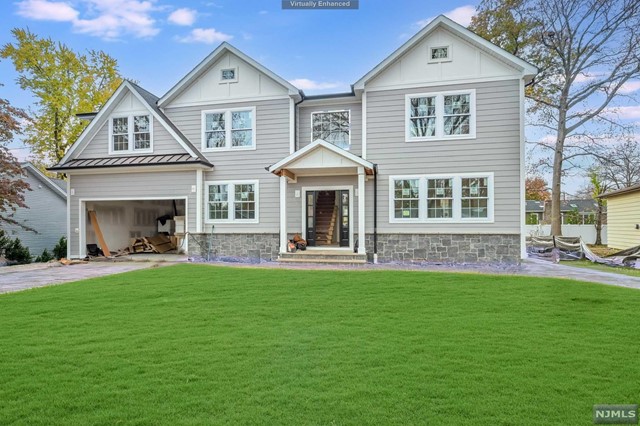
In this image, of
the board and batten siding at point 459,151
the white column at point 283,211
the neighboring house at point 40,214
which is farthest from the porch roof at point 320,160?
the neighboring house at point 40,214

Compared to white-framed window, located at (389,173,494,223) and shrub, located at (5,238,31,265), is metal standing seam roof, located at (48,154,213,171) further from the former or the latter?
white-framed window, located at (389,173,494,223)

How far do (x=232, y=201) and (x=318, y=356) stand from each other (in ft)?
35.3

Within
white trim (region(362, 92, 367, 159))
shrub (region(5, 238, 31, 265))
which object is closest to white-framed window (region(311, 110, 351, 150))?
white trim (region(362, 92, 367, 159))

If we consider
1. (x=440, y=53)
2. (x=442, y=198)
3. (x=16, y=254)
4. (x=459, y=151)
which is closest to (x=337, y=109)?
(x=440, y=53)

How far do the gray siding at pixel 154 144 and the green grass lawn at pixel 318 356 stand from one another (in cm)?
787

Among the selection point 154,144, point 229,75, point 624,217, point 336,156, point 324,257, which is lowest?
point 324,257

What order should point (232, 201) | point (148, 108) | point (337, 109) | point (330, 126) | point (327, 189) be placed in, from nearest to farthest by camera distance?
point (327, 189) < point (337, 109) < point (330, 126) < point (232, 201) < point (148, 108)

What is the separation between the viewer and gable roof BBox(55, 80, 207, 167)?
13984mm

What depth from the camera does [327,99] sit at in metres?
13.7

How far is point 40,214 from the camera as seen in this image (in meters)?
19.6

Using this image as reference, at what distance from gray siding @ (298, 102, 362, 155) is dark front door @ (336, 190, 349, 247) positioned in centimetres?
156

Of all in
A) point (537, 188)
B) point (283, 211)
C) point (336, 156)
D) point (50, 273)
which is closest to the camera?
point (50, 273)

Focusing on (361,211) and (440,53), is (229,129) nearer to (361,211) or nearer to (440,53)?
(361,211)

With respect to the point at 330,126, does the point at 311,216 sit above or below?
below
